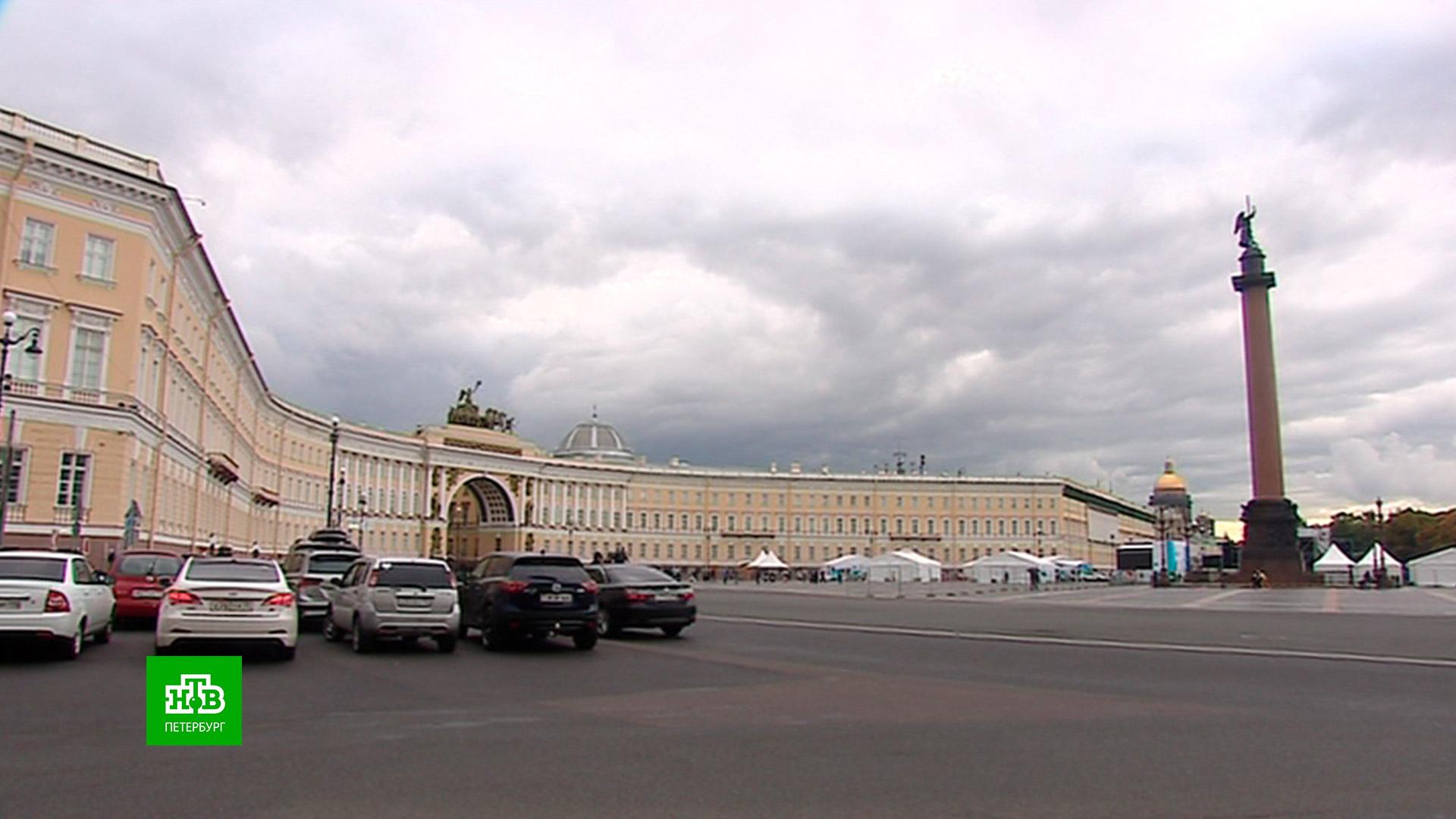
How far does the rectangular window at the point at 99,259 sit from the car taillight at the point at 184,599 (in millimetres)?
27471

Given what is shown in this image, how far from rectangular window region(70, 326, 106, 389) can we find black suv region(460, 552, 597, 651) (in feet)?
80.4

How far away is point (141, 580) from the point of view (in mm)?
23594

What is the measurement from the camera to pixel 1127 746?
9.73 m

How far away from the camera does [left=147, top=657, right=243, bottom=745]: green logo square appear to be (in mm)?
9625

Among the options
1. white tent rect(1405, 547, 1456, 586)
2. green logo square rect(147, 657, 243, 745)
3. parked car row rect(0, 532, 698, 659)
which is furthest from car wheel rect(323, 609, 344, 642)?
white tent rect(1405, 547, 1456, 586)

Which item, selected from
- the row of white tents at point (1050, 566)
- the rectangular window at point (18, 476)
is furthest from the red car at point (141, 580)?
the row of white tents at point (1050, 566)

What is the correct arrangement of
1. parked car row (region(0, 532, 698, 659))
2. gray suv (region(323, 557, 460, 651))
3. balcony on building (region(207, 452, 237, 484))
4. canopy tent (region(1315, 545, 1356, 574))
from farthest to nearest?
canopy tent (region(1315, 545, 1356, 574))
balcony on building (region(207, 452, 237, 484))
gray suv (region(323, 557, 460, 651))
parked car row (region(0, 532, 698, 659))

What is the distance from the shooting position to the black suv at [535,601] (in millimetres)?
19016

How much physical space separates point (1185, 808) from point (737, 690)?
279 inches

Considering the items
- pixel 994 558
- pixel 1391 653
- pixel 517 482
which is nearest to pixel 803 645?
pixel 1391 653

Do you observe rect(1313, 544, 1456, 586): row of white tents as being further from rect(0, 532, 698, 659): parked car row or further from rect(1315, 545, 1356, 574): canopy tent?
rect(0, 532, 698, 659): parked car row

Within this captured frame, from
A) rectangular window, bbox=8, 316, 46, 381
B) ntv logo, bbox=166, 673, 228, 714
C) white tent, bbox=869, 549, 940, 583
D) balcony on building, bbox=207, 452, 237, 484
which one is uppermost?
rectangular window, bbox=8, 316, 46, 381

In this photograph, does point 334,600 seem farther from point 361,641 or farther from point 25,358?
point 25,358

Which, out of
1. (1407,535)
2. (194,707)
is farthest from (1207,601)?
(1407,535)
